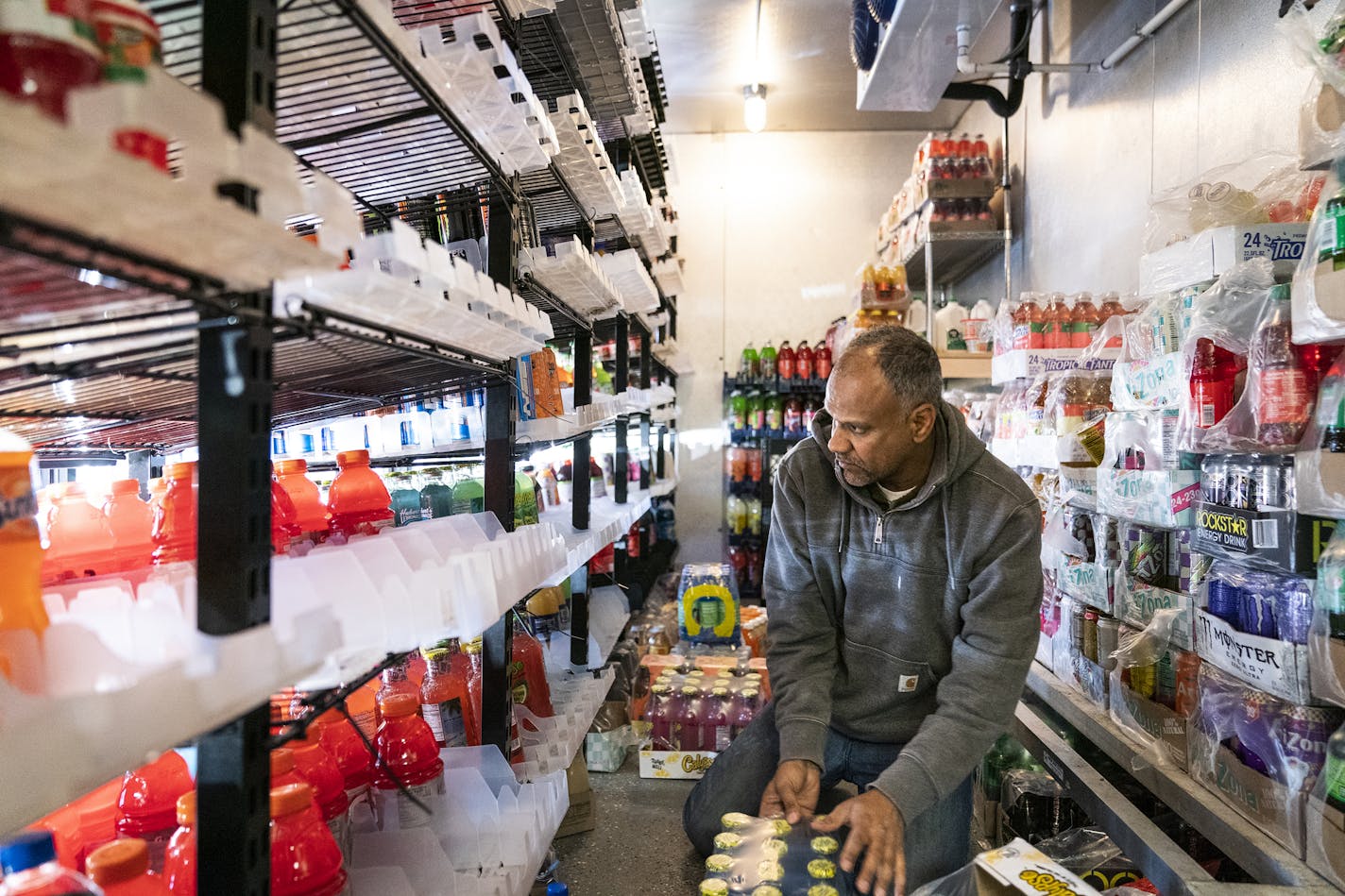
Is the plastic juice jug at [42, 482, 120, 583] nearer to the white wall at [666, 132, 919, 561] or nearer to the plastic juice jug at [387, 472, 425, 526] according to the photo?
the plastic juice jug at [387, 472, 425, 526]

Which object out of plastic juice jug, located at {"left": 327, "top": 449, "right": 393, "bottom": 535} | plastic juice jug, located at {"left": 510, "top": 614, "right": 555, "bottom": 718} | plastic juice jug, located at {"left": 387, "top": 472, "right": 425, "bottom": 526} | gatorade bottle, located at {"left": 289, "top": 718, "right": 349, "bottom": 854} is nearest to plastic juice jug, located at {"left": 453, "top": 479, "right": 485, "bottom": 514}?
plastic juice jug, located at {"left": 387, "top": 472, "right": 425, "bottom": 526}

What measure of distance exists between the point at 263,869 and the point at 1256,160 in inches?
102

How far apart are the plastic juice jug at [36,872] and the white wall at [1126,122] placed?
7.55 feet

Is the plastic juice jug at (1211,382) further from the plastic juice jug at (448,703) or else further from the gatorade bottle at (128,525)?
the gatorade bottle at (128,525)

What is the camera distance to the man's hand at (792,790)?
1.74 metres

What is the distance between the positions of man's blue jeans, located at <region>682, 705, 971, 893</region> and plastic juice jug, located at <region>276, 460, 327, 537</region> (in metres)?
1.22

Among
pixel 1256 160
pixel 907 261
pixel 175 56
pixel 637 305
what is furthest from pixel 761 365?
pixel 175 56

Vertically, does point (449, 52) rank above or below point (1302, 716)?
above

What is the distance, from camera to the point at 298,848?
1146mm

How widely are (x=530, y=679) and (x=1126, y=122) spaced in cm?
333

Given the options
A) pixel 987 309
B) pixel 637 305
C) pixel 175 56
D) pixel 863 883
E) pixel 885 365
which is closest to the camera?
pixel 175 56

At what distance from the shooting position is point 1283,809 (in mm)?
1540

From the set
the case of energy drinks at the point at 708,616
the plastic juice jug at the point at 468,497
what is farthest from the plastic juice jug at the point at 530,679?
the case of energy drinks at the point at 708,616

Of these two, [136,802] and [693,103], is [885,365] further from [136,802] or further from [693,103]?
[693,103]
